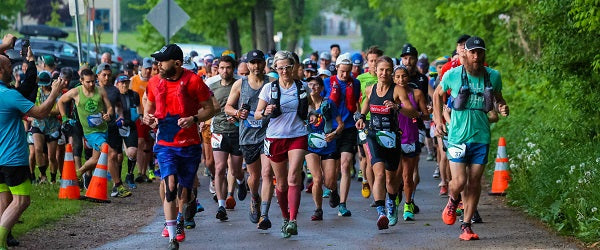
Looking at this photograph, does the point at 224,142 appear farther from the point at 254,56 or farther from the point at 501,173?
the point at 501,173

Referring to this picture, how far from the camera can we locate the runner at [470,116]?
11484 mm

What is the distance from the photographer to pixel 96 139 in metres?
15.9

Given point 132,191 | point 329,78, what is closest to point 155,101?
point 329,78

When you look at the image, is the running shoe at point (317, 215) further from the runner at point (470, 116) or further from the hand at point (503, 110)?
the hand at point (503, 110)

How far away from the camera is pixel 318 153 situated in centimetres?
1355

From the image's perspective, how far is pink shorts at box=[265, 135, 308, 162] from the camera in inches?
471

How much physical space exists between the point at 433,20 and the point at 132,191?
964 inches

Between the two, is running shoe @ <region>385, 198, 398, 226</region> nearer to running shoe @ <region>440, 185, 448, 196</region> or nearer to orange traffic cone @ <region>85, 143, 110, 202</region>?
running shoe @ <region>440, 185, 448, 196</region>

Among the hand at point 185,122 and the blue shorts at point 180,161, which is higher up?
the hand at point 185,122

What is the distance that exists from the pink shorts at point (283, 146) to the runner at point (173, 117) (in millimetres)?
1012

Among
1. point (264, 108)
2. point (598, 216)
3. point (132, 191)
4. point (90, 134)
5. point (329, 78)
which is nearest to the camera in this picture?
point (598, 216)

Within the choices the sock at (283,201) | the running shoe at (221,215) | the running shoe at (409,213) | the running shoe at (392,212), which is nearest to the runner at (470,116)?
the running shoe at (392,212)

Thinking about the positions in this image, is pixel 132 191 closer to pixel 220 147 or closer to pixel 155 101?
pixel 220 147

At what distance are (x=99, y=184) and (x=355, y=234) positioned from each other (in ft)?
14.6
